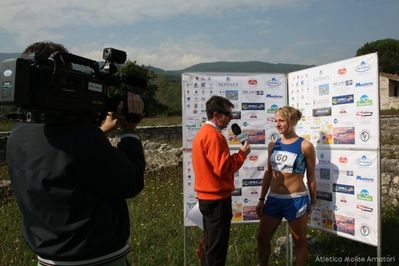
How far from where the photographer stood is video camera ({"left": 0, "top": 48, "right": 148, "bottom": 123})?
5.10 feet

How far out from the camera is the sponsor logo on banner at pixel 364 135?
13.2 feet

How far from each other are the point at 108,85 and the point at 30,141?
0.48 m

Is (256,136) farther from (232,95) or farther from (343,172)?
(343,172)

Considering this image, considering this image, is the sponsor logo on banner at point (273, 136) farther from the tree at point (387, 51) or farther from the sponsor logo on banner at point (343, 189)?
the tree at point (387, 51)

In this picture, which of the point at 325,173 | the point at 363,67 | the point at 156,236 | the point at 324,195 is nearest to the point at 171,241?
the point at 156,236

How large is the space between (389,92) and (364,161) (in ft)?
149

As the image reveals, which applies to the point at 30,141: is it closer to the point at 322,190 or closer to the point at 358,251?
the point at 322,190

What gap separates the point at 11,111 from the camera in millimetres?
1757

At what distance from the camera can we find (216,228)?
4.18m

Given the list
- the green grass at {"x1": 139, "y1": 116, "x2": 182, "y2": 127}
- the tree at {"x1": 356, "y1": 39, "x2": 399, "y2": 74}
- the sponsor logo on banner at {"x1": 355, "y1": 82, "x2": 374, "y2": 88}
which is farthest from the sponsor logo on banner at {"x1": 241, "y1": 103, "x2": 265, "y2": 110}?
the tree at {"x1": 356, "y1": 39, "x2": 399, "y2": 74}

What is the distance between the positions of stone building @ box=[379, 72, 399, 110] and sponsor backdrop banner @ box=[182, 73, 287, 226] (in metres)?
39.5

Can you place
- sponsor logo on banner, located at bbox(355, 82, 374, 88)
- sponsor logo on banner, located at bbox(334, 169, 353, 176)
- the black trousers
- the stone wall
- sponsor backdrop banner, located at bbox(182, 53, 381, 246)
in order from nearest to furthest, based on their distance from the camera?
sponsor logo on banner, located at bbox(355, 82, 374, 88), sponsor backdrop banner, located at bbox(182, 53, 381, 246), the black trousers, sponsor logo on banner, located at bbox(334, 169, 353, 176), the stone wall

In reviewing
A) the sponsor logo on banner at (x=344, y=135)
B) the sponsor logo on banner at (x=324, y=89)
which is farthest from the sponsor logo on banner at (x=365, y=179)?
the sponsor logo on banner at (x=324, y=89)

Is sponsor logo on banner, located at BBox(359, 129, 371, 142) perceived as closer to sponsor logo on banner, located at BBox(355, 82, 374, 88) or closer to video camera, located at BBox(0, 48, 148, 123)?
sponsor logo on banner, located at BBox(355, 82, 374, 88)
